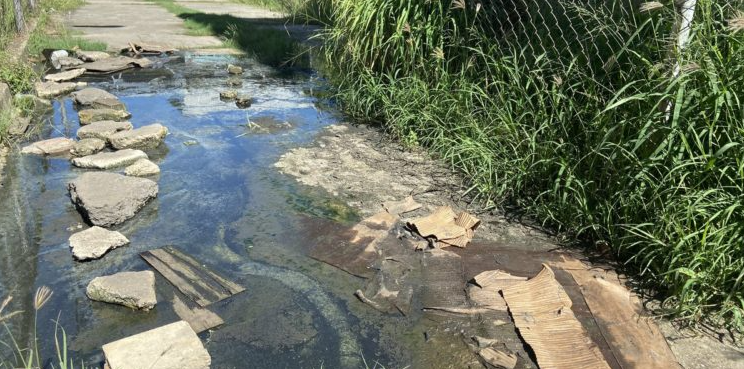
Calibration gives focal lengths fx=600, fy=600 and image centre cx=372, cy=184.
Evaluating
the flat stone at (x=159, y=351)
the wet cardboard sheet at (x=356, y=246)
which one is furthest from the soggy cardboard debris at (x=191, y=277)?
the wet cardboard sheet at (x=356, y=246)

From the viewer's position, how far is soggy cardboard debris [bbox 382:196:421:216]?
162 inches

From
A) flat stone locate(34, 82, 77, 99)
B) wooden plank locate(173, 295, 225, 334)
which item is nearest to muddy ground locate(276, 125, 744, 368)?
wooden plank locate(173, 295, 225, 334)

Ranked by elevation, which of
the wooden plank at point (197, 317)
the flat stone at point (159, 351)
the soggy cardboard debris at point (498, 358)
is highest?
the flat stone at point (159, 351)

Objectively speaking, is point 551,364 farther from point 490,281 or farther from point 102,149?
point 102,149

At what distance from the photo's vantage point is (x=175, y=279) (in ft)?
10.6

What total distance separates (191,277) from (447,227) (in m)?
1.58

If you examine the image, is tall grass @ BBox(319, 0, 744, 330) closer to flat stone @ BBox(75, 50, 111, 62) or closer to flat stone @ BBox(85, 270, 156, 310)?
flat stone @ BBox(85, 270, 156, 310)

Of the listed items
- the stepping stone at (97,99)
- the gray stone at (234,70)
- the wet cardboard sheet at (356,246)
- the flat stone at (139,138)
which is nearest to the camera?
the wet cardboard sheet at (356,246)

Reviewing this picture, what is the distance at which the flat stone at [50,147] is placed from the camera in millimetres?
4883

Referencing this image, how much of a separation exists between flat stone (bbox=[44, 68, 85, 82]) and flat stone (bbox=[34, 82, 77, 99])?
0.25 meters

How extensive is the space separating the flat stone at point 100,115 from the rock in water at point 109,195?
67.3 inches

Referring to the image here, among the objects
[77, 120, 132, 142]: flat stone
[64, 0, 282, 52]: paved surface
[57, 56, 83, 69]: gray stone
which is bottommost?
[64, 0, 282, 52]: paved surface

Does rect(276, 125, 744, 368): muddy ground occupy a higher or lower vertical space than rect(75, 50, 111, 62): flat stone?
higher

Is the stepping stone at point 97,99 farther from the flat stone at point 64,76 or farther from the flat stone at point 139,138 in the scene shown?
the flat stone at point 139,138
